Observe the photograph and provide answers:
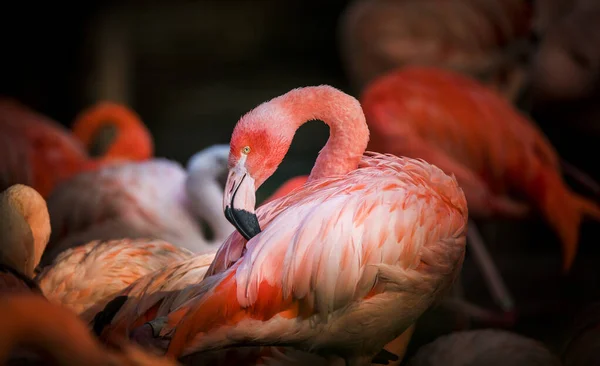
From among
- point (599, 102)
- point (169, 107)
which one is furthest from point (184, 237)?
point (169, 107)

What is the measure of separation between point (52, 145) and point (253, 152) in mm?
2200

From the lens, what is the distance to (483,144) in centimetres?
317

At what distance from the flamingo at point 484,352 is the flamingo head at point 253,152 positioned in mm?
561

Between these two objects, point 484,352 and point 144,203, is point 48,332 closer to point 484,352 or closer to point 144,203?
point 484,352

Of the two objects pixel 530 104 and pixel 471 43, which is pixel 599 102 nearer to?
pixel 530 104

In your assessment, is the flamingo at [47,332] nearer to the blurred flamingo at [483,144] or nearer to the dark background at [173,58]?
the blurred flamingo at [483,144]

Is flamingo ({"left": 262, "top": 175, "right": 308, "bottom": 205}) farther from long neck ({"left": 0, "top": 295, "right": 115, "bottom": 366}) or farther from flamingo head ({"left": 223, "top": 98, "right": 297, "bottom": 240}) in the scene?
long neck ({"left": 0, "top": 295, "right": 115, "bottom": 366})

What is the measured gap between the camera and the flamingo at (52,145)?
3037 mm

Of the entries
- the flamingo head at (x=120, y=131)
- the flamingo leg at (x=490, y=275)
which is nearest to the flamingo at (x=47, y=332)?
the flamingo leg at (x=490, y=275)

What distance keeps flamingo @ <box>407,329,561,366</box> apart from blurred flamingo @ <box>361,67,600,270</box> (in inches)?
49.3

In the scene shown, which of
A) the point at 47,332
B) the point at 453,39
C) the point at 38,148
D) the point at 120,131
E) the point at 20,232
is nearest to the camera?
the point at 47,332

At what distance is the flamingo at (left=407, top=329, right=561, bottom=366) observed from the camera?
1717 mm

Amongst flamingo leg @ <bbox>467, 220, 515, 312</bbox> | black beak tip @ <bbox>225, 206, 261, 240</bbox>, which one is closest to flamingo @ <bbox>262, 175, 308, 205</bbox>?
black beak tip @ <bbox>225, 206, 261, 240</bbox>

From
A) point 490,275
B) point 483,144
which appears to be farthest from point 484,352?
point 490,275
